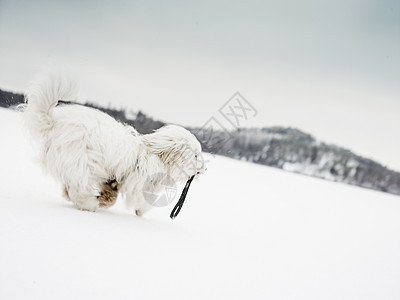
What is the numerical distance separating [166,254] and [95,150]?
48.8 inches

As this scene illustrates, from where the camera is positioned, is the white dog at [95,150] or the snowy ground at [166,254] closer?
the snowy ground at [166,254]

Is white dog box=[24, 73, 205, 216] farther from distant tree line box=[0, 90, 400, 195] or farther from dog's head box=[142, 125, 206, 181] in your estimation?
distant tree line box=[0, 90, 400, 195]

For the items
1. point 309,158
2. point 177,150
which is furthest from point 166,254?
point 309,158

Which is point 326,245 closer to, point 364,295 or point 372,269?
point 372,269

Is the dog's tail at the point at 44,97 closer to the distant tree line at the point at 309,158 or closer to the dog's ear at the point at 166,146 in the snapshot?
the dog's ear at the point at 166,146

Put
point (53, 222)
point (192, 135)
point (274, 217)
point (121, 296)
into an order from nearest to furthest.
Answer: point (121, 296) → point (53, 222) → point (192, 135) → point (274, 217)

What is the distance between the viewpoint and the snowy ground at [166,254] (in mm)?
1658

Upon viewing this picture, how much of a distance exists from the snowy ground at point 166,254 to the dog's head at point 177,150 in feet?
1.75

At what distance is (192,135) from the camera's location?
372cm

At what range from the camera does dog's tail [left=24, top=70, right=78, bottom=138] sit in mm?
2934

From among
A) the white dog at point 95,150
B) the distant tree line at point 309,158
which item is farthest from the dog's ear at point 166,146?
the distant tree line at point 309,158

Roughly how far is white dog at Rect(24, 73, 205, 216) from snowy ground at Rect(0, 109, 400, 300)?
0.67 feet

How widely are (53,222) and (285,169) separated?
16328mm

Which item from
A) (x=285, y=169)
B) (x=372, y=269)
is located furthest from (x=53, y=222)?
(x=285, y=169)
